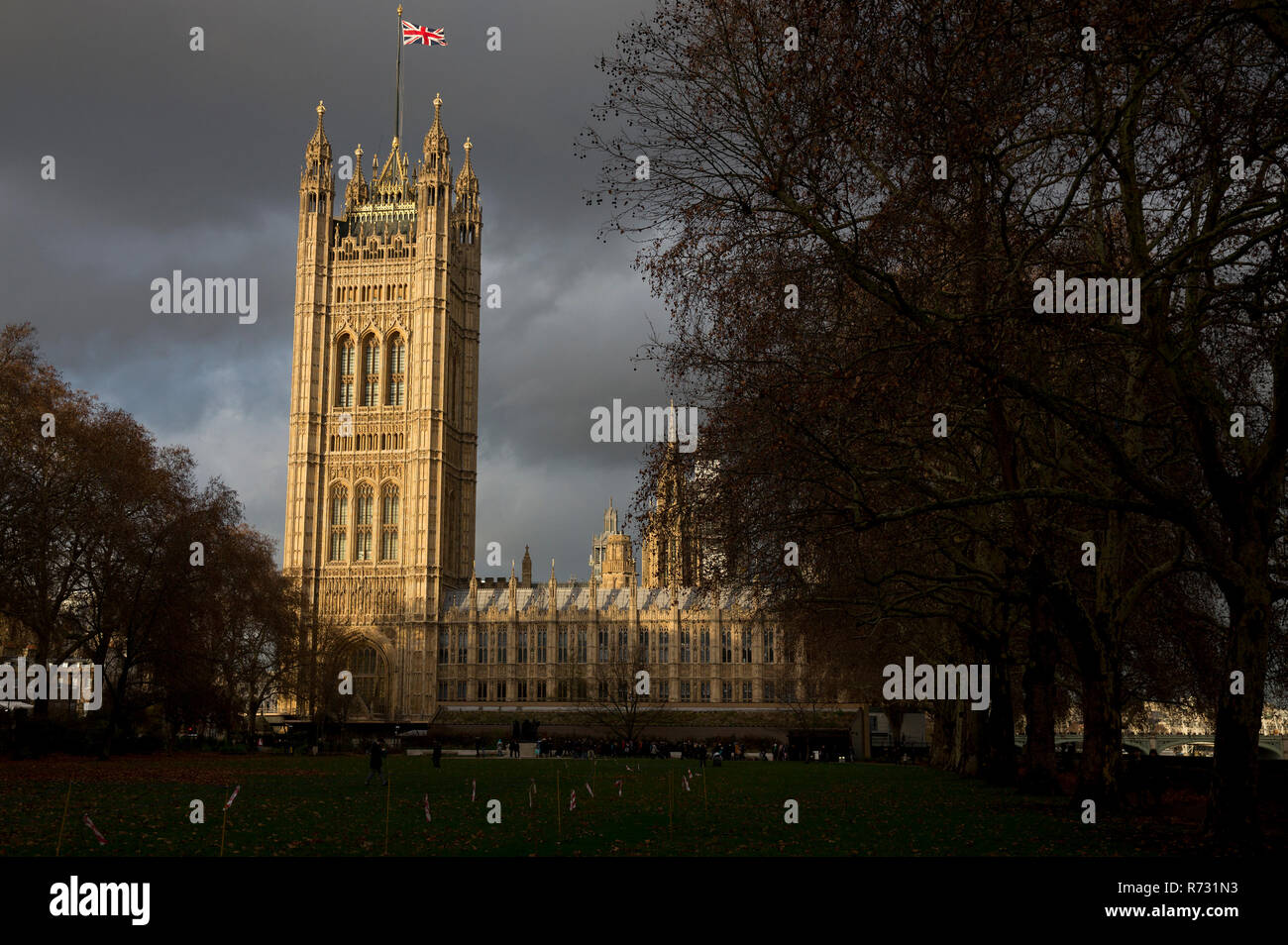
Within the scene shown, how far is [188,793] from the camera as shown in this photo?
102 feet

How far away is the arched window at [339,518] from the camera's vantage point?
12050 cm

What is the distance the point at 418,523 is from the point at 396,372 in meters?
15.3

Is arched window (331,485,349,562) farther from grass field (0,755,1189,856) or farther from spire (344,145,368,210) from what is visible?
grass field (0,755,1189,856)

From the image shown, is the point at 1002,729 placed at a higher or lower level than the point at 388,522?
lower

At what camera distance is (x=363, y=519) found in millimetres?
120875

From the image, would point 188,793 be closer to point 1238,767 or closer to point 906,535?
point 906,535

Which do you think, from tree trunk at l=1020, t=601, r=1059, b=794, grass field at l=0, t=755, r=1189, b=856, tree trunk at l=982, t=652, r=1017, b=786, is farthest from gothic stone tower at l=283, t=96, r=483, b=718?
tree trunk at l=1020, t=601, r=1059, b=794

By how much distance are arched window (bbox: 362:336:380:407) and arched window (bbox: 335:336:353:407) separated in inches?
50.8

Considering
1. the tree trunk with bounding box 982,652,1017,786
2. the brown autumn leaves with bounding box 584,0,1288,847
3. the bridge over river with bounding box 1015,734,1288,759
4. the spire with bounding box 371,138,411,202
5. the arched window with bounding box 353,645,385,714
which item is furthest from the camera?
the spire with bounding box 371,138,411,202

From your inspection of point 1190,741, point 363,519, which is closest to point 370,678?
point 363,519

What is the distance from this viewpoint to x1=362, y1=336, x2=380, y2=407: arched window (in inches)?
4843

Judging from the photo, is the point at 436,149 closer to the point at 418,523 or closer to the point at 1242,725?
the point at 418,523

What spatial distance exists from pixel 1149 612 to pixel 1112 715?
8.77m
